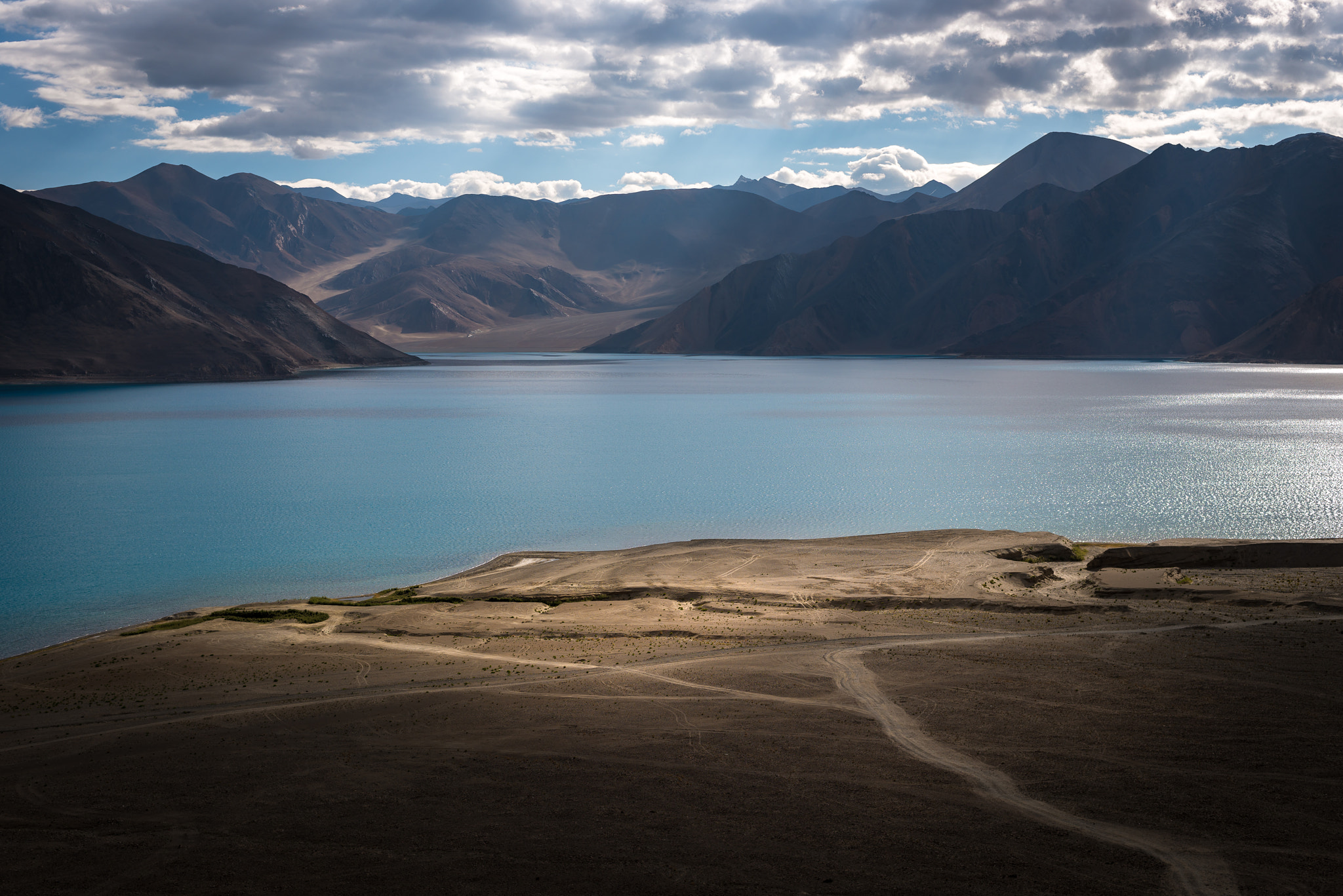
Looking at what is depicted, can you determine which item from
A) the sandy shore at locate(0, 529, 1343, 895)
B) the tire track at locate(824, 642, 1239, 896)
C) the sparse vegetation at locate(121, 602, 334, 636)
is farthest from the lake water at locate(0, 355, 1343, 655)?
the tire track at locate(824, 642, 1239, 896)

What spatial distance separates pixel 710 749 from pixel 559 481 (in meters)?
41.5

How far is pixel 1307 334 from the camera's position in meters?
189

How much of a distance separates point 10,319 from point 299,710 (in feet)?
623

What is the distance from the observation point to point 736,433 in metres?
76.1

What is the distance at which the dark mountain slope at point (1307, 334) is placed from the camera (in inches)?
7293

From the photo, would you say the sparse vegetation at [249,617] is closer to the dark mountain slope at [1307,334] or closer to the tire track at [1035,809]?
the tire track at [1035,809]

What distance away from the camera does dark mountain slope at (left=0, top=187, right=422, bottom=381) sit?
15875 centimetres

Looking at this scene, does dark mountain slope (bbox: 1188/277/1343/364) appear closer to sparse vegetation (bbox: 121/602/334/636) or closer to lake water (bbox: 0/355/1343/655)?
lake water (bbox: 0/355/1343/655)

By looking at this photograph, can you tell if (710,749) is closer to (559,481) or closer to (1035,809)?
(1035,809)

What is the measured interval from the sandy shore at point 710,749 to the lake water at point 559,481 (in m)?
12.5

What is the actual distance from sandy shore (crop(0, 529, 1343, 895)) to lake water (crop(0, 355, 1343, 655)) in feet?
41.1

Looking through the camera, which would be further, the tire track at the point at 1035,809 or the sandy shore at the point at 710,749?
the sandy shore at the point at 710,749

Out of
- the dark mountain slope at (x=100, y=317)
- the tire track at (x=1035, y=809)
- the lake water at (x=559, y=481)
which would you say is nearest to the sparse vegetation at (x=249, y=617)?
the lake water at (x=559, y=481)

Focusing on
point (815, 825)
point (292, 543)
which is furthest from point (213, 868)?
point (292, 543)
